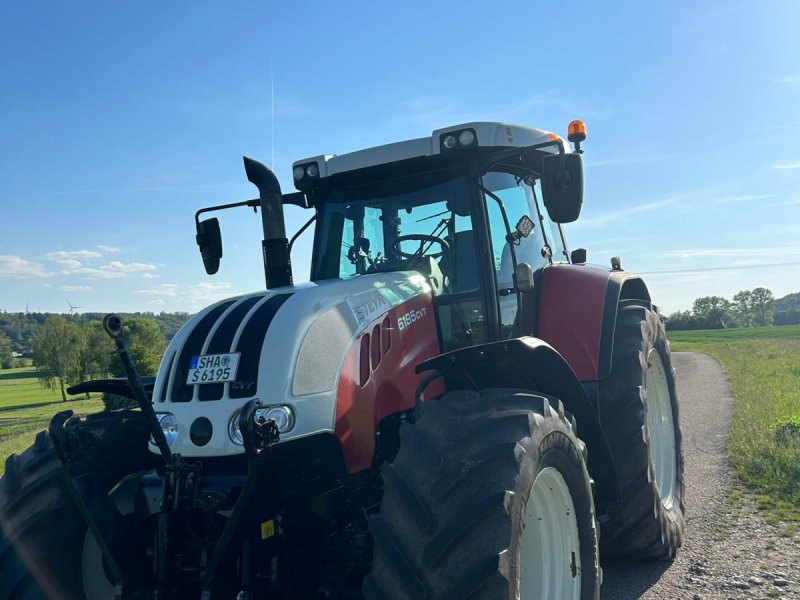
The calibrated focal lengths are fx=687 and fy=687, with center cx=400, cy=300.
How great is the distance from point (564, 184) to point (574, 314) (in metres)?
1.08

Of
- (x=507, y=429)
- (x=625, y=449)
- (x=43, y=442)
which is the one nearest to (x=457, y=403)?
(x=507, y=429)

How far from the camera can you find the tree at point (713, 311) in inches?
Result: 2613

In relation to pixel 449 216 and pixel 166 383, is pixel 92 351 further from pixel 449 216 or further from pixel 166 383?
pixel 166 383

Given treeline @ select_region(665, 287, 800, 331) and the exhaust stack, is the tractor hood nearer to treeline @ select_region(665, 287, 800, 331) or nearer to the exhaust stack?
the exhaust stack

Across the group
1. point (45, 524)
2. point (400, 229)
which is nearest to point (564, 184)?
point (400, 229)

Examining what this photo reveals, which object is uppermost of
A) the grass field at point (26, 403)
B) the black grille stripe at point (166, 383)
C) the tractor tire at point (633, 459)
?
the black grille stripe at point (166, 383)

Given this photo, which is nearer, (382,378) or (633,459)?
(382,378)

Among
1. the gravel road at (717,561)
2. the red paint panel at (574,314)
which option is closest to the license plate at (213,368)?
the red paint panel at (574,314)

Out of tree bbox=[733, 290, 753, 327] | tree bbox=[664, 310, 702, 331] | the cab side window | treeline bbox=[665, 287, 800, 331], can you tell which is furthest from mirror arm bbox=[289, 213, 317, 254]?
tree bbox=[733, 290, 753, 327]

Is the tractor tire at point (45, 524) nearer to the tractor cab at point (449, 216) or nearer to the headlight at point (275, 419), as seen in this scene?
the headlight at point (275, 419)

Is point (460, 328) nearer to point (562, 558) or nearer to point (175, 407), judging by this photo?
point (562, 558)

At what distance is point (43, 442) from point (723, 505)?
5074 mm

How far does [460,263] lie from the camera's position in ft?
13.5

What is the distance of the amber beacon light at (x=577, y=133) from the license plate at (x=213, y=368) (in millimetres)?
2782
